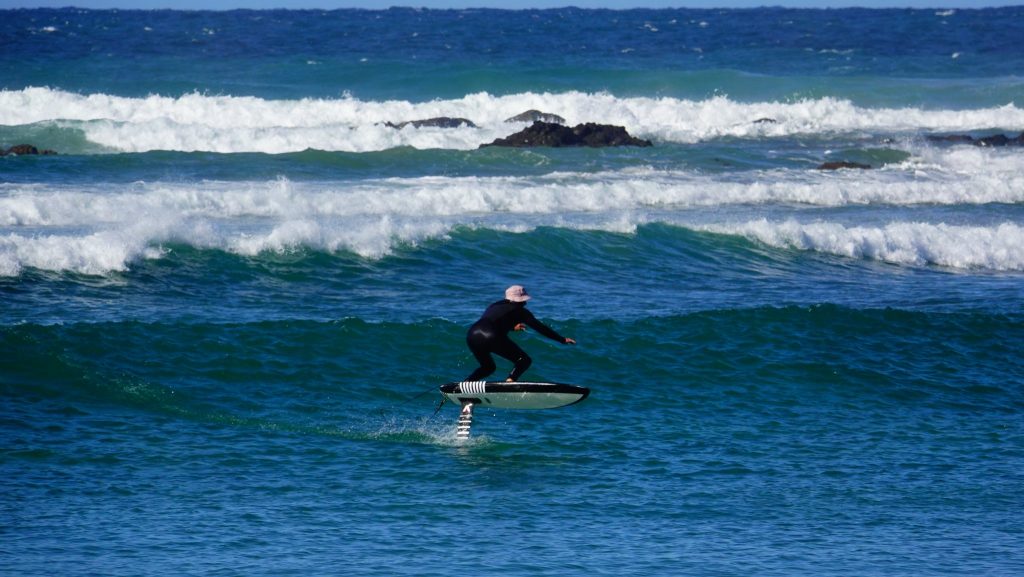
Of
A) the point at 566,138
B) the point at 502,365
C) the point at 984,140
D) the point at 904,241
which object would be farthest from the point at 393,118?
the point at 502,365

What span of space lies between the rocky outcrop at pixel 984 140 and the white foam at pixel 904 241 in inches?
616

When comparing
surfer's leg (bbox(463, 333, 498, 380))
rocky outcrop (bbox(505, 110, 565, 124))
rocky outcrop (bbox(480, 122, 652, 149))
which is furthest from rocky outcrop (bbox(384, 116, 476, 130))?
surfer's leg (bbox(463, 333, 498, 380))

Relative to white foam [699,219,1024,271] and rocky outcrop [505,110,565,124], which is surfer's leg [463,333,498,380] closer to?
white foam [699,219,1024,271]

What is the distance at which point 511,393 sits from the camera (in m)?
13.2

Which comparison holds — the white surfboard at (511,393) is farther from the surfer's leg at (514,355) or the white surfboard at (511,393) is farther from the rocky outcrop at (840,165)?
the rocky outcrop at (840,165)

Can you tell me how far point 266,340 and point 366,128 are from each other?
23174 mm

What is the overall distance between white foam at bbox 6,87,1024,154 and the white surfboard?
24.8 m

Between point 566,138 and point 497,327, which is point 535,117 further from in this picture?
point 497,327

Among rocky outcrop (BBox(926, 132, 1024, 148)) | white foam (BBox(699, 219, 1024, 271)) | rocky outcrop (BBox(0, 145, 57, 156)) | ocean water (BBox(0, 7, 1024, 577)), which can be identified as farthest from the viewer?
rocky outcrop (BBox(926, 132, 1024, 148))

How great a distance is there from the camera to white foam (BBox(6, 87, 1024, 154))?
1483 inches

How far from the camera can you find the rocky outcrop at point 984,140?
129ft

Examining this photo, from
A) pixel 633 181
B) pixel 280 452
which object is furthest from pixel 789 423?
pixel 633 181

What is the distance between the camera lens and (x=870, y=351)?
685 inches

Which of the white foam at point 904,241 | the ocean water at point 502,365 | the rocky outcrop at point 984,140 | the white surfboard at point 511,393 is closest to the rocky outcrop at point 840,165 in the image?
the ocean water at point 502,365
